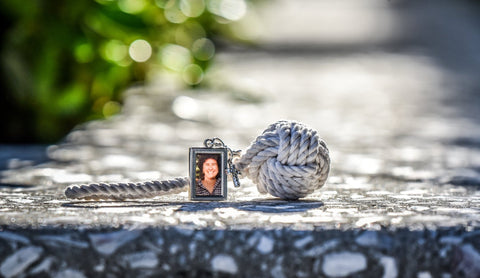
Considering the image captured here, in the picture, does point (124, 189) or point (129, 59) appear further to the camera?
point (129, 59)

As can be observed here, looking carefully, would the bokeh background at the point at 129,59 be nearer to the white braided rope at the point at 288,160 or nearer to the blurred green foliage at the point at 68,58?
the blurred green foliage at the point at 68,58

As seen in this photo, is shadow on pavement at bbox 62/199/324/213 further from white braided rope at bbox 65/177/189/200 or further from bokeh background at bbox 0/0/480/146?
bokeh background at bbox 0/0/480/146

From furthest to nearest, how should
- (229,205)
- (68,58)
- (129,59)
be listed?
(129,59), (68,58), (229,205)

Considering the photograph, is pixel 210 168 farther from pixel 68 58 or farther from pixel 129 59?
pixel 129 59

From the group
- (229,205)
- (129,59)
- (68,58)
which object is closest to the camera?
(229,205)

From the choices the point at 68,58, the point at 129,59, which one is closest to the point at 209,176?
the point at 68,58

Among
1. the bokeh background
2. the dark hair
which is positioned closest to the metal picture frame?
the dark hair

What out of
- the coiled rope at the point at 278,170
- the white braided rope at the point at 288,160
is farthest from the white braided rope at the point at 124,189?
the white braided rope at the point at 288,160
